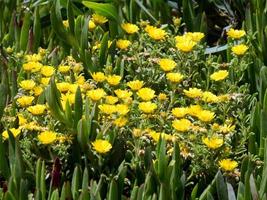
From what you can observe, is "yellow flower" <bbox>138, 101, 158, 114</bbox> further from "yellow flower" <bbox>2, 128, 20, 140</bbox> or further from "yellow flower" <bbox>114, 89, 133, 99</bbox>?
"yellow flower" <bbox>2, 128, 20, 140</bbox>

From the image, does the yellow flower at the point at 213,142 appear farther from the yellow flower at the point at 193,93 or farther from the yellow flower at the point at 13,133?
the yellow flower at the point at 13,133

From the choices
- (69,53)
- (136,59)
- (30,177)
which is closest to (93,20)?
(69,53)

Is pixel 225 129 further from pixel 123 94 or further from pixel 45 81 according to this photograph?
pixel 45 81

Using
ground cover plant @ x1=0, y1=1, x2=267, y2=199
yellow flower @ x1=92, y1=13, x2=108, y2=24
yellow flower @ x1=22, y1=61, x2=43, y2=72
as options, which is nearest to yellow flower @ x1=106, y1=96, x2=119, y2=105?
ground cover plant @ x1=0, y1=1, x2=267, y2=199

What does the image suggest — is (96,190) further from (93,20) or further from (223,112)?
(93,20)

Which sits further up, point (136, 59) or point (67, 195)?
point (136, 59)

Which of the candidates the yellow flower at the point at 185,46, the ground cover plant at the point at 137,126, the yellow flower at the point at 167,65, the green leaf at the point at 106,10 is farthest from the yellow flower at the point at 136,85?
the green leaf at the point at 106,10
